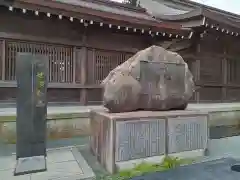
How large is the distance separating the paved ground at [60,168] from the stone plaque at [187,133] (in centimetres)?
168

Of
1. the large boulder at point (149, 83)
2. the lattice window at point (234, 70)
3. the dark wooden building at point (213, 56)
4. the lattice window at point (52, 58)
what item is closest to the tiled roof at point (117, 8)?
the dark wooden building at point (213, 56)

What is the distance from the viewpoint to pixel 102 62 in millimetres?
7426

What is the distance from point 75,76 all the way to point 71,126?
5.63 ft

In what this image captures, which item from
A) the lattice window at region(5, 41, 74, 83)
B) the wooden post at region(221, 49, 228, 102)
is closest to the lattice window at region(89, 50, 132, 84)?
the lattice window at region(5, 41, 74, 83)

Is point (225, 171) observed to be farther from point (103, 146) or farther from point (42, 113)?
point (42, 113)

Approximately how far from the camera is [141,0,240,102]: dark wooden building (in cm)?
786

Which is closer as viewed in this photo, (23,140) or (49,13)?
(23,140)

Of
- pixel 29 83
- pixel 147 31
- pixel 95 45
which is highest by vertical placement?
pixel 147 31

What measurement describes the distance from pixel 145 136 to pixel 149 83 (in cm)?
107

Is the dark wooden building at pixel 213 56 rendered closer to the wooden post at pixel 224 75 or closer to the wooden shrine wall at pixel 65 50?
the wooden post at pixel 224 75

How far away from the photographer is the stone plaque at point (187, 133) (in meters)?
4.24

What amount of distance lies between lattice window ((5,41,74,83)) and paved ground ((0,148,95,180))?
2733 millimetres

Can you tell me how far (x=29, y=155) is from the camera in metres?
4.18

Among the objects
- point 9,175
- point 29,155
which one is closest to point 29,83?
point 29,155
